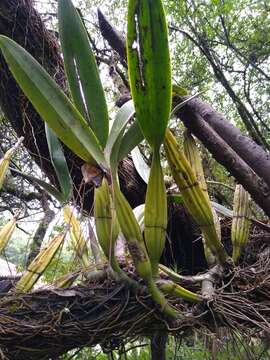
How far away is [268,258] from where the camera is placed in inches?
33.4

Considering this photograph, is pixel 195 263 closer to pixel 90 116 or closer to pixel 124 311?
pixel 124 311

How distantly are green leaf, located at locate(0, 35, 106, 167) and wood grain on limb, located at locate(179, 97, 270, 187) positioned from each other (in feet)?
1.12

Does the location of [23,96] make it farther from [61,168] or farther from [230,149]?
[230,149]

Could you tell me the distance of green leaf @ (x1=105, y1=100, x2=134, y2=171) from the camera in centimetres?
63

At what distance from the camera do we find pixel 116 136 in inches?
26.2

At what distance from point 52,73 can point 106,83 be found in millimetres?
1131

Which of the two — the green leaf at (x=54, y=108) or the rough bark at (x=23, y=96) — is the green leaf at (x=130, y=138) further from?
the rough bark at (x=23, y=96)

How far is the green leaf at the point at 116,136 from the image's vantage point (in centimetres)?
63

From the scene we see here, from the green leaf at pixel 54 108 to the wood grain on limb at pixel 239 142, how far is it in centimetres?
34

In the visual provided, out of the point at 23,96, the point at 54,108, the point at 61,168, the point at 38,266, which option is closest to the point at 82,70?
Result: the point at 54,108

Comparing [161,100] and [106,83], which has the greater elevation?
[106,83]

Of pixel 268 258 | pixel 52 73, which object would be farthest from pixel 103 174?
pixel 52 73

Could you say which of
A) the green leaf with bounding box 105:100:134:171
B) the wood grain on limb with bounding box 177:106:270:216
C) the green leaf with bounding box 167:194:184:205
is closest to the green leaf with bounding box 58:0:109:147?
the green leaf with bounding box 105:100:134:171

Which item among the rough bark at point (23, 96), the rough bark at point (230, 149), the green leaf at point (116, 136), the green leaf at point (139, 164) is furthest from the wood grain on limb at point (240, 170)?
the rough bark at point (23, 96)
